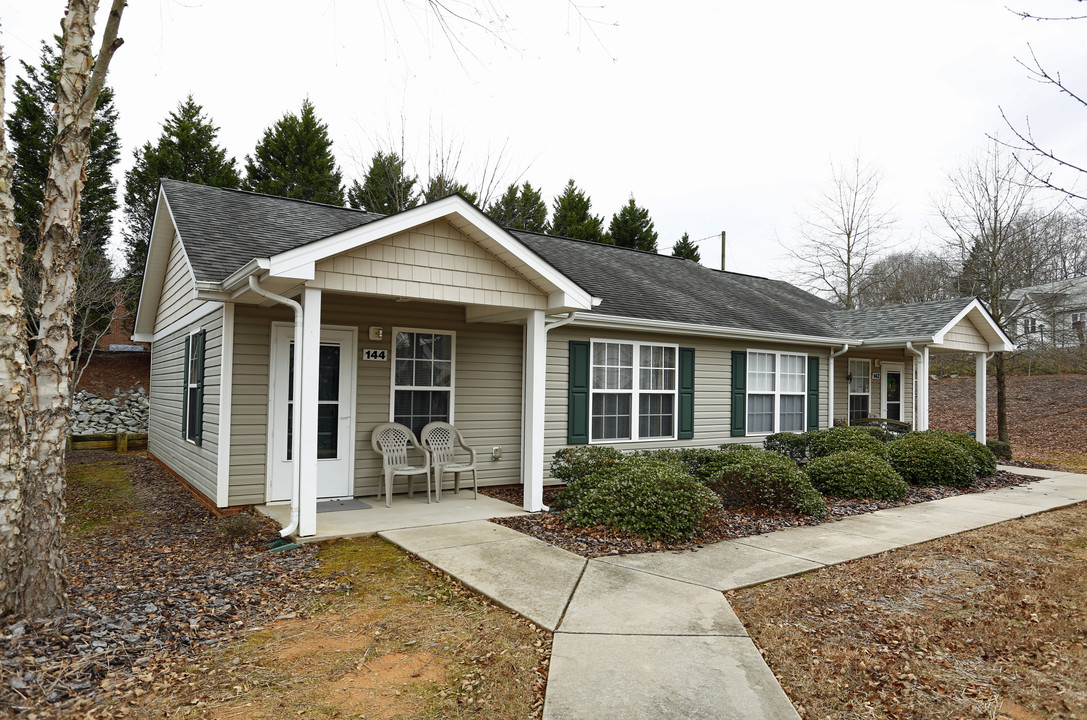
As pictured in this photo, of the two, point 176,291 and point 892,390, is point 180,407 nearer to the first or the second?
point 176,291

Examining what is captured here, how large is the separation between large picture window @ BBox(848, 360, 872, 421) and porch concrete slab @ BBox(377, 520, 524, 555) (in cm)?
976

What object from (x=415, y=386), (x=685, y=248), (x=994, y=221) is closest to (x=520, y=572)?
(x=415, y=386)

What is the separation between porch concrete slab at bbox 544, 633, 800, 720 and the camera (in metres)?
2.86

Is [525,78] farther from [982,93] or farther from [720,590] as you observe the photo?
[720,590]

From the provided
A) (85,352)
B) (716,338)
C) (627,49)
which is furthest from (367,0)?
(85,352)

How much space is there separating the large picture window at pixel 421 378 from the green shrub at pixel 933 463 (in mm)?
7009

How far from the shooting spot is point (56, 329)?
3.69 metres

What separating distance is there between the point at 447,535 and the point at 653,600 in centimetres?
232

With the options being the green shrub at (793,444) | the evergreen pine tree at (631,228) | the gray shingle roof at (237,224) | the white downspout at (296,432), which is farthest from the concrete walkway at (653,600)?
the evergreen pine tree at (631,228)

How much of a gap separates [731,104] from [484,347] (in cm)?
658

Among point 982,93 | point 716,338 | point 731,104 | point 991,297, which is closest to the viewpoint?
point 982,93

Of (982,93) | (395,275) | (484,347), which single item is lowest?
(484,347)

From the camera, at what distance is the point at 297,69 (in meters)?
5.34

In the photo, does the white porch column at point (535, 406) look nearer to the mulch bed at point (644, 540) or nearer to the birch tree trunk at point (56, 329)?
the mulch bed at point (644, 540)
